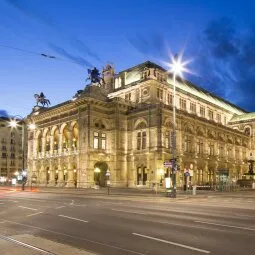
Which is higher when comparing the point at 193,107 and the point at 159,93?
the point at 159,93

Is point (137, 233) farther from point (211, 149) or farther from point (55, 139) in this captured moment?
point (211, 149)

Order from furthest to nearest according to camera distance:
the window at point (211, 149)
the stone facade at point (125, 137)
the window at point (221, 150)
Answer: the window at point (221, 150), the window at point (211, 149), the stone facade at point (125, 137)

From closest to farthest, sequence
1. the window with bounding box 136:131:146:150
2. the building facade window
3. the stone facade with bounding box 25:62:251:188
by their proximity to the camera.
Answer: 1. the stone facade with bounding box 25:62:251:188
2. the window with bounding box 136:131:146:150
3. the building facade window

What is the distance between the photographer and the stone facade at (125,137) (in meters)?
69.6

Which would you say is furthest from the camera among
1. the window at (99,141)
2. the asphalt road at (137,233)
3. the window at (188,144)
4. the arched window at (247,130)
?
the arched window at (247,130)

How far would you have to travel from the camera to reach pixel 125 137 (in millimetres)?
74875

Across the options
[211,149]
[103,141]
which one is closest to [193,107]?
[211,149]


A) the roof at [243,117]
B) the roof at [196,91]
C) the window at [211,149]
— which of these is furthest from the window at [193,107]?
the roof at [243,117]

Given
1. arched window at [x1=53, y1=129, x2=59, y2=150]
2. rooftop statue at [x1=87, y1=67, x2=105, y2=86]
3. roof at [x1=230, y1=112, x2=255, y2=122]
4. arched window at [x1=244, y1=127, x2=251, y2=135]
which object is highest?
rooftop statue at [x1=87, y1=67, x2=105, y2=86]

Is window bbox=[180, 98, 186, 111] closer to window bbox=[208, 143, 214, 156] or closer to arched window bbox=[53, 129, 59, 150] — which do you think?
window bbox=[208, 143, 214, 156]

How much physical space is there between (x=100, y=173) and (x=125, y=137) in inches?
352

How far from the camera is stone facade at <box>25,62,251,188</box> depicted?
69625mm

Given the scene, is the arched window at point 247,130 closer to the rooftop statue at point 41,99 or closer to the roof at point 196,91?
the roof at point 196,91

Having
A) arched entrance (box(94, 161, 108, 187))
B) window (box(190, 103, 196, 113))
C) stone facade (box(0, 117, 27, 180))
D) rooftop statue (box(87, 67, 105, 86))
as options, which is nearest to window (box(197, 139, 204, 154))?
window (box(190, 103, 196, 113))
